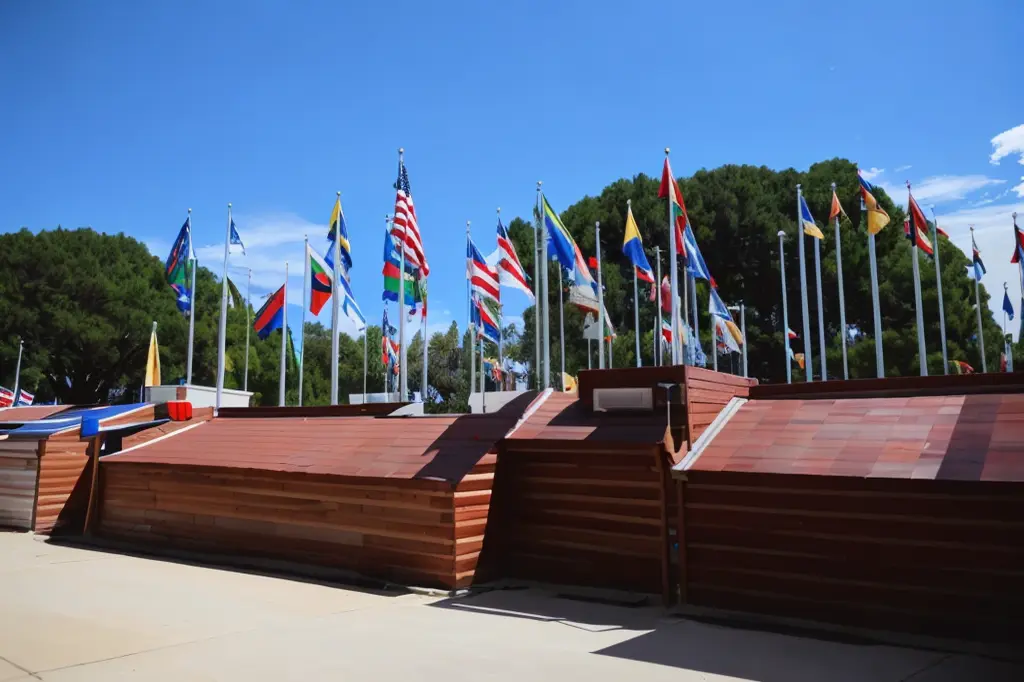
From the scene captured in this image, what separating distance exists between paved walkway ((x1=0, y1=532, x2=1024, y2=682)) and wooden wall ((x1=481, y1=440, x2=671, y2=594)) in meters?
0.58

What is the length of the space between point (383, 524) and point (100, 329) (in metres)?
35.1

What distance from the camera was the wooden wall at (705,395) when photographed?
359 inches

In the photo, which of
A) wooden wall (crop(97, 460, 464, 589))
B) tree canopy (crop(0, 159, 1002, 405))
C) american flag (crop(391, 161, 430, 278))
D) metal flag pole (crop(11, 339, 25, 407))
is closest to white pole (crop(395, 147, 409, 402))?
american flag (crop(391, 161, 430, 278))

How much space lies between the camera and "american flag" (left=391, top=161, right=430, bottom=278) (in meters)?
15.8

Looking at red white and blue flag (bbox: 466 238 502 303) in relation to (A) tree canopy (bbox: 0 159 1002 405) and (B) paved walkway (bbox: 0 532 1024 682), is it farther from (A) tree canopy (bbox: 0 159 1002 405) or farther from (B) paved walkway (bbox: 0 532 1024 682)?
(A) tree canopy (bbox: 0 159 1002 405)

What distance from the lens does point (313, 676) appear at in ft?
19.6

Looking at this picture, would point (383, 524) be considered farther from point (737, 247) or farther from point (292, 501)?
point (737, 247)

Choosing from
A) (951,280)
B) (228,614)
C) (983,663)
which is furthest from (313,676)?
(951,280)

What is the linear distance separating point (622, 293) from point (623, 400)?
1028 inches

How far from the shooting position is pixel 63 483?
1521 cm

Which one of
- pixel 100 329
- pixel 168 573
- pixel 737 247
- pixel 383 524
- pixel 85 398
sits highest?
pixel 737 247

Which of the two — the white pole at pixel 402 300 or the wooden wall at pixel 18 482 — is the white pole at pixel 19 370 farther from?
the white pole at pixel 402 300

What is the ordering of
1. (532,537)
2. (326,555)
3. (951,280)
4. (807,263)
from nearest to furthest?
(532,537) < (326,555) < (951,280) < (807,263)

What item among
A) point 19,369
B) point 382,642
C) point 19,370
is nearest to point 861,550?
point 382,642
